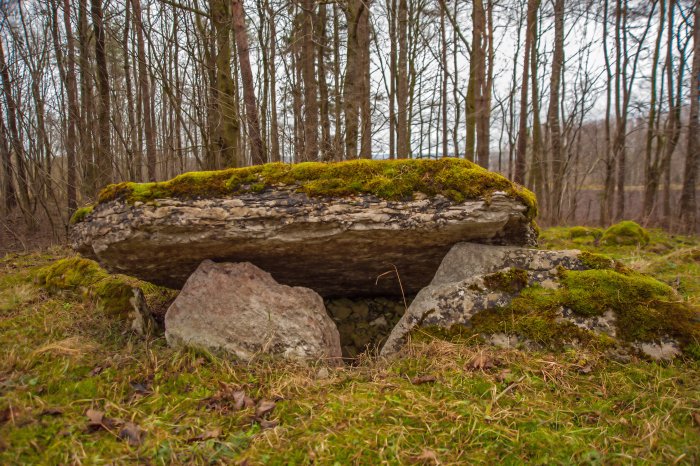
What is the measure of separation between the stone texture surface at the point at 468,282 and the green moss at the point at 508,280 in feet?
0.10

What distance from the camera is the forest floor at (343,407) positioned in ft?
6.09

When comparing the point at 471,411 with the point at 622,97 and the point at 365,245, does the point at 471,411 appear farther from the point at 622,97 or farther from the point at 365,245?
the point at 622,97

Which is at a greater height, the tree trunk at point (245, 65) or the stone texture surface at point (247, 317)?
the tree trunk at point (245, 65)

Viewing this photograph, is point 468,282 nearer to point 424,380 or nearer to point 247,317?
point 424,380

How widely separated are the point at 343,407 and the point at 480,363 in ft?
3.55

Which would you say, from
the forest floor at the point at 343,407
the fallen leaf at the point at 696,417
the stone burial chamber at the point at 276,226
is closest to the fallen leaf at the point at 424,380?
the forest floor at the point at 343,407

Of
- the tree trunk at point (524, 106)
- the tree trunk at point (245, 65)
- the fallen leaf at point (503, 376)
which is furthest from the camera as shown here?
the tree trunk at point (524, 106)

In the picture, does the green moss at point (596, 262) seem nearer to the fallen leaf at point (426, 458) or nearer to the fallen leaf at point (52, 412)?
the fallen leaf at point (426, 458)

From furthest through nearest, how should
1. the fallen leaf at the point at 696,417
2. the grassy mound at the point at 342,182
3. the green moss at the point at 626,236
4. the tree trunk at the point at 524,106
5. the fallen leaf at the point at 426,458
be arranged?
the tree trunk at the point at 524,106 < the green moss at the point at 626,236 < the grassy mound at the point at 342,182 < the fallen leaf at the point at 696,417 < the fallen leaf at the point at 426,458

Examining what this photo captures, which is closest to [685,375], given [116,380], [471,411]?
[471,411]

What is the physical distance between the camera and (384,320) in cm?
450

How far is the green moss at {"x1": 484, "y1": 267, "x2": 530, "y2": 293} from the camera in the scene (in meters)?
3.15

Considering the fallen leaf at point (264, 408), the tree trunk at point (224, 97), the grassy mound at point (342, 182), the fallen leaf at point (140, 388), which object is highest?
the tree trunk at point (224, 97)

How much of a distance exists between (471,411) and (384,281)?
90.8 inches
